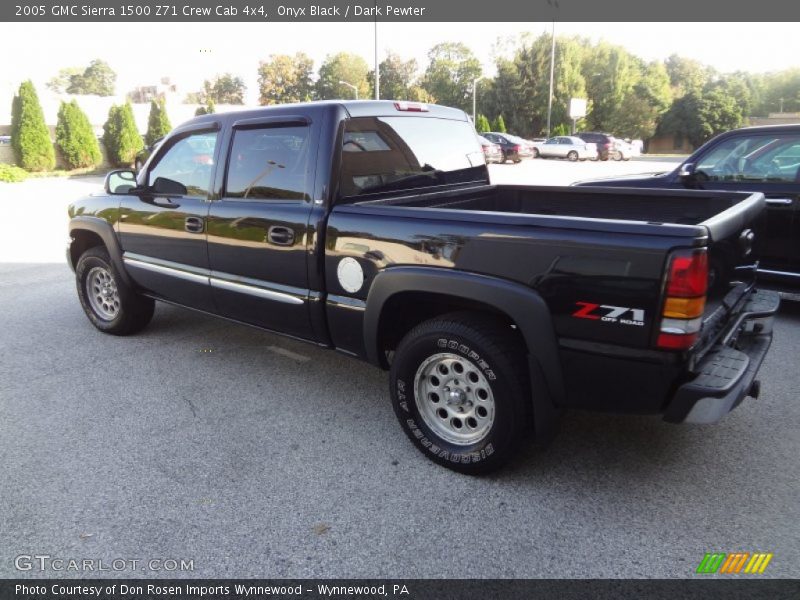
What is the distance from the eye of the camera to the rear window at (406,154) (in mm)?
3439

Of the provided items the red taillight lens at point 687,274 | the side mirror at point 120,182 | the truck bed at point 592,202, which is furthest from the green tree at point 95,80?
the red taillight lens at point 687,274

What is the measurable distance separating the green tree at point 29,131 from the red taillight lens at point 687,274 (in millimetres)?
29066

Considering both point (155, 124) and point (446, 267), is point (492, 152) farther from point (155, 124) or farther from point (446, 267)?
point (446, 267)

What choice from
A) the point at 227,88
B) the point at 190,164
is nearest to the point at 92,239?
the point at 190,164

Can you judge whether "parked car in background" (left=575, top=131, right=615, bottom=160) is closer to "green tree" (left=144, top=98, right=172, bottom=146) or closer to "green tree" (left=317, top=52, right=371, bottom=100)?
"green tree" (left=144, top=98, right=172, bottom=146)

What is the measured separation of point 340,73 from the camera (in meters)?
82.8

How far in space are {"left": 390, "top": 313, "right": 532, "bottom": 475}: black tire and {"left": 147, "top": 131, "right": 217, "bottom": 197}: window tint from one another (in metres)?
2.02

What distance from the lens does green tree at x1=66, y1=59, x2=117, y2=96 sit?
130000mm

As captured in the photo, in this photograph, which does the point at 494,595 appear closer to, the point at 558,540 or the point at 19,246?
the point at 558,540

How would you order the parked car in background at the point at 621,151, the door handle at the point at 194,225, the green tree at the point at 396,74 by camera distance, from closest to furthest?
the door handle at the point at 194,225
the parked car in background at the point at 621,151
the green tree at the point at 396,74

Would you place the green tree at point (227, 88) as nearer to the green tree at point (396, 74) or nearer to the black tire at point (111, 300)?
the green tree at point (396, 74)

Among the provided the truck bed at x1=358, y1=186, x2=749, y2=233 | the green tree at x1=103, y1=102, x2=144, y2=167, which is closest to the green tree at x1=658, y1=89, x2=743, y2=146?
the green tree at x1=103, y1=102, x2=144, y2=167

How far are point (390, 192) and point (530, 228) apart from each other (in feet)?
4.18

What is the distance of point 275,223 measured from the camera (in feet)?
11.5
